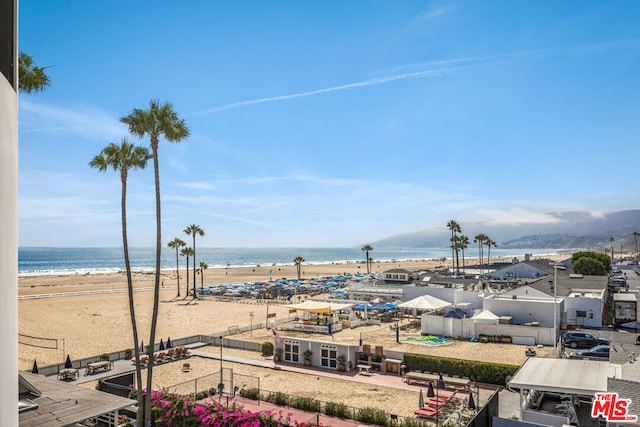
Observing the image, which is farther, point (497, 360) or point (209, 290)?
point (209, 290)

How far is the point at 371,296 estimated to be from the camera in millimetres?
49969

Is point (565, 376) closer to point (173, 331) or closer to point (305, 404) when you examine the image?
point (305, 404)

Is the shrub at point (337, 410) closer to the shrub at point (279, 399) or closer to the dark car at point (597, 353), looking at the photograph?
the shrub at point (279, 399)

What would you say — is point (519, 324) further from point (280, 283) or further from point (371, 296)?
point (280, 283)

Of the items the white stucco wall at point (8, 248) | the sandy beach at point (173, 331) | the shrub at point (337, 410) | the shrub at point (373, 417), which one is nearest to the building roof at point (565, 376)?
the shrub at point (373, 417)

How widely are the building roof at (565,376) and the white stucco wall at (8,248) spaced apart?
48.8ft

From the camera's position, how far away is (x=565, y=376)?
15953 mm

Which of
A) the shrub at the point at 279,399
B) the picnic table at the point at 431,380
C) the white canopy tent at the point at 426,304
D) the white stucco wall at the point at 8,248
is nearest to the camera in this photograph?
the white stucco wall at the point at 8,248

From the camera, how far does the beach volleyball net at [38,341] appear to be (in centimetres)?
3150

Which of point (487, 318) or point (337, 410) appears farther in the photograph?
point (487, 318)

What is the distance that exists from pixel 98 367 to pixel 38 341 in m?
11.1

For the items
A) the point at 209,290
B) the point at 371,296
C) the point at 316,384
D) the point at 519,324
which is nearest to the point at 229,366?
the point at 316,384

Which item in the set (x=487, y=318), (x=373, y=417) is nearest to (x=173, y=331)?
(x=487, y=318)

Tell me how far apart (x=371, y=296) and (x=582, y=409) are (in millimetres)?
32985
